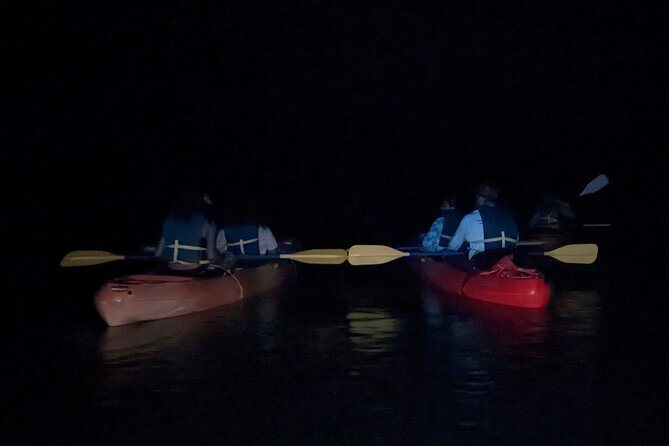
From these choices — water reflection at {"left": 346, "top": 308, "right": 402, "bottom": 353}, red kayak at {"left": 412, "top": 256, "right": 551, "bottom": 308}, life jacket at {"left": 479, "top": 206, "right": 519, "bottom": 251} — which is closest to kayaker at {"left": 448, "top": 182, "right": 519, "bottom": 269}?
life jacket at {"left": 479, "top": 206, "right": 519, "bottom": 251}

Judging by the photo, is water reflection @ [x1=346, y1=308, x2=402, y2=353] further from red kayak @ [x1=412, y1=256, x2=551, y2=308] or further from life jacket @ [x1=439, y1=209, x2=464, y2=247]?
life jacket @ [x1=439, y1=209, x2=464, y2=247]

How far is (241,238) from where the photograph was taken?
11.4 metres

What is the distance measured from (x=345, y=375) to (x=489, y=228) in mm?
3747

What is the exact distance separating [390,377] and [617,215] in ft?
72.2

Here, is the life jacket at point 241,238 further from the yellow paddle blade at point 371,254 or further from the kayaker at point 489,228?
the kayaker at point 489,228

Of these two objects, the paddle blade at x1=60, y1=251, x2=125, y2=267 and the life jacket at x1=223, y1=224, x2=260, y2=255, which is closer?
the paddle blade at x1=60, y1=251, x2=125, y2=267

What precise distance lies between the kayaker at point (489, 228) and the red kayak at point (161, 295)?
2919mm

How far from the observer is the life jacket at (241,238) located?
11.4 m

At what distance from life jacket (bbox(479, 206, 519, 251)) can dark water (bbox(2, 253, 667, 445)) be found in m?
0.80

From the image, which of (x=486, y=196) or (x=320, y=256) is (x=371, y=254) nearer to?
(x=320, y=256)

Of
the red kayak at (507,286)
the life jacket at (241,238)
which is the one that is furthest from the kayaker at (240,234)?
the red kayak at (507,286)

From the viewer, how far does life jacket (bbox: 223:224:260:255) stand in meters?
11.4

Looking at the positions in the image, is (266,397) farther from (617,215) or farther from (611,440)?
(617,215)

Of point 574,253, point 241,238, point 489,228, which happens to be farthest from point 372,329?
point 574,253
